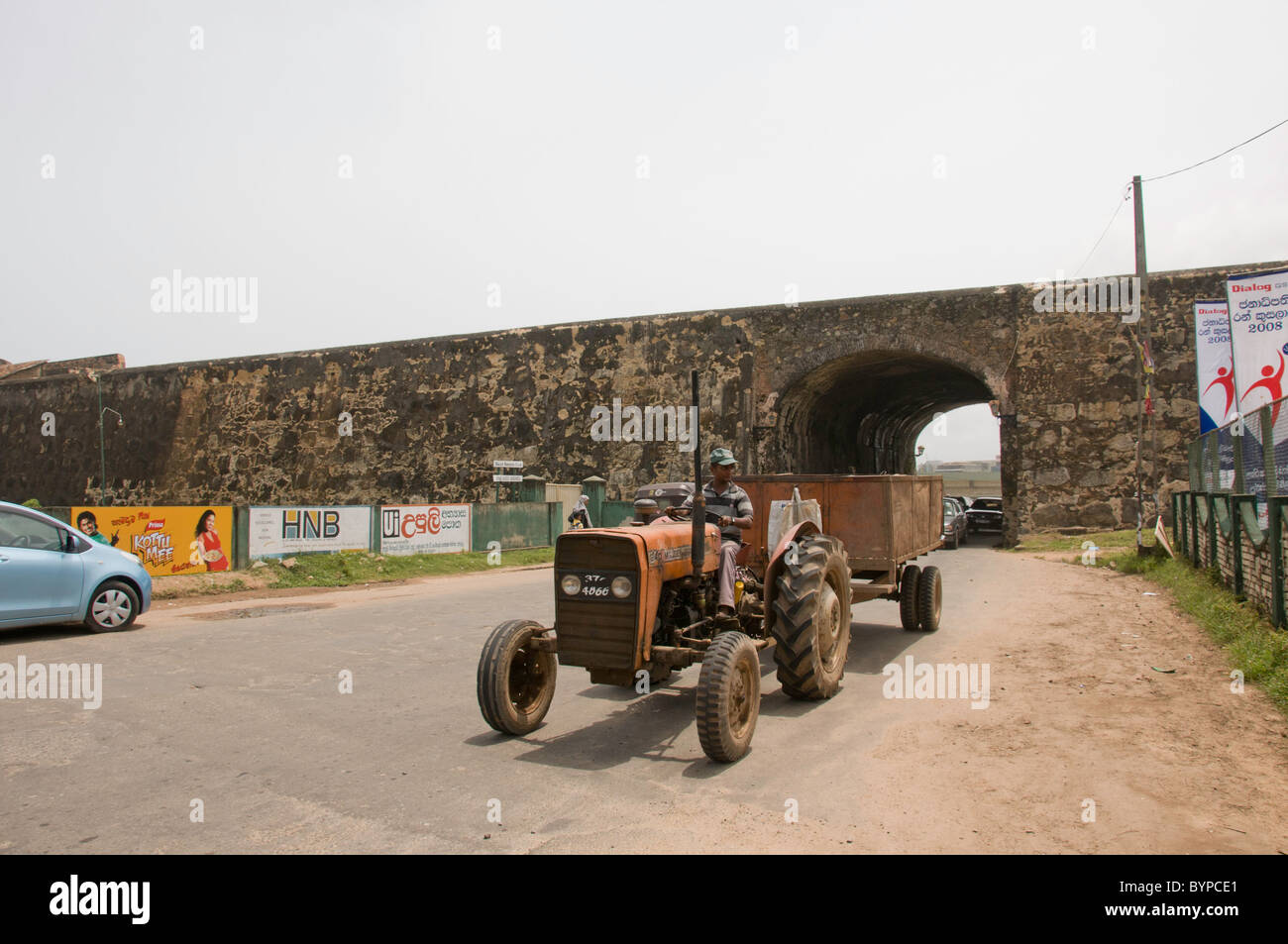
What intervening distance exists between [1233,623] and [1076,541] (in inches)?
463

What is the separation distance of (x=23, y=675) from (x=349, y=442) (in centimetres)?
2131

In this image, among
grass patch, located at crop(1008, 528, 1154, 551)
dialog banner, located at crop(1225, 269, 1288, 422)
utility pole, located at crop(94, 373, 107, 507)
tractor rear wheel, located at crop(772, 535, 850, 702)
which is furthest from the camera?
utility pole, located at crop(94, 373, 107, 507)

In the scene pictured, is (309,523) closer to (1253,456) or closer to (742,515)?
(742,515)

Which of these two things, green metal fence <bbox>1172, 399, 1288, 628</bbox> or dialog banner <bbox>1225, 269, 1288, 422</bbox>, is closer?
green metal fence <bbox>1172, 399, 1288, 628</bbox>

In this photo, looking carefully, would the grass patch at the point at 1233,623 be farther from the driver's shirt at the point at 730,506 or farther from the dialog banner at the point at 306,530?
the dialog banner at the point at 306,530

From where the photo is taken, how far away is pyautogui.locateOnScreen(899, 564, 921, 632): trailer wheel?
9.70 m

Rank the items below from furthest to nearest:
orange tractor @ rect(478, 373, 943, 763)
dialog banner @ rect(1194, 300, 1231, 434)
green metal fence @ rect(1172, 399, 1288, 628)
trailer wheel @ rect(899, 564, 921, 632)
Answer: dialog banner @ rect(1194, 300, 1231, 434)
trailer wheel @ rect(899, 564, 921, 632)
green metal fence @ rect(1172, 399, 1288, 628)
orange tractor @ rect(478, 373, 943, 763)

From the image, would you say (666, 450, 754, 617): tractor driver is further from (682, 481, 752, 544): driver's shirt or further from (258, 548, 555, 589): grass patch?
(258, 548, 555, 589): grass patch

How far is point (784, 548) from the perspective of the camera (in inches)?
265

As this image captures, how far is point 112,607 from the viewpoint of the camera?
995 cm

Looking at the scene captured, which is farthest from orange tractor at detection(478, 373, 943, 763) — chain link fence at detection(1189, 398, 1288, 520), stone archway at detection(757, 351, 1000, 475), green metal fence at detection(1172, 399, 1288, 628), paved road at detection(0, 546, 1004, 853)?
stone archway at detection(757, 351, 1000, 475)

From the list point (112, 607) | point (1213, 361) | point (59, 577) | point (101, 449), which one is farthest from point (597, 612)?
point (101, 449)

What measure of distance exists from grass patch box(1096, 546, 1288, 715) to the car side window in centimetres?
1153

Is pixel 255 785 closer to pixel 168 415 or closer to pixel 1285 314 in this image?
pixel 1285 314
